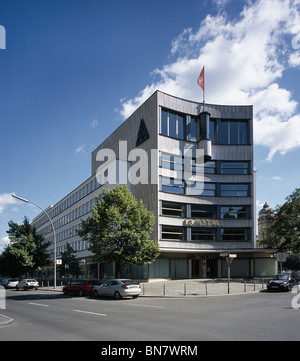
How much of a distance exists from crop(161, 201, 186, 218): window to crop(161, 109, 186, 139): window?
27.4 ft

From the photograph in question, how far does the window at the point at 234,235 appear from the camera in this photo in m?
43.9

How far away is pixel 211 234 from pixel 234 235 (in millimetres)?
3013

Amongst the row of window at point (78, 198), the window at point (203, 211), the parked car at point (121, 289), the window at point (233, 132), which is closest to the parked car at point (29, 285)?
the row of window at point (78, 198)

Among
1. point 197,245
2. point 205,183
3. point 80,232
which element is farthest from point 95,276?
point 80,232

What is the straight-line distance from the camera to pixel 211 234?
143 feet

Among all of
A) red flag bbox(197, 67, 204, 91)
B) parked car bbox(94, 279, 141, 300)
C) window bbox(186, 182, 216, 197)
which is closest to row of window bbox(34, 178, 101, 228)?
window bbox(186, 182, 216, 197)

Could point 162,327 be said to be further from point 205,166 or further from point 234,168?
point 234,168

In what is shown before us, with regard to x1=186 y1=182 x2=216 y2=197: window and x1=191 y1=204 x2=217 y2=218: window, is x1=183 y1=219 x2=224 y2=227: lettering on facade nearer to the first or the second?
x1=191 y1=204 x2=217 y2=218: window

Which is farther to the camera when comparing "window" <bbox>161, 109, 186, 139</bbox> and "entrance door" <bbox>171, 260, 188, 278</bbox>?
"window" <bbox>161, 109, 186, 139</bbox>

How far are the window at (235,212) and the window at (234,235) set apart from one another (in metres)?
1.62

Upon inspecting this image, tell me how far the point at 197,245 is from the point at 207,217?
12.5 feet

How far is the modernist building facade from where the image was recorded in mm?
41188

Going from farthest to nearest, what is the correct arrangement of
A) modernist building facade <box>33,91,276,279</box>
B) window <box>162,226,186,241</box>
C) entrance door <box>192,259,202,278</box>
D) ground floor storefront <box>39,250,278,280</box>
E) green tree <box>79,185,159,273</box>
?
entrance door <box>192,259,202,278</box> < ground floor storefront <box>39,250,278,280</box> < modernist building facade <box>33,91,276,279</box> < window <box>162,226,186,241</box> < green tree <box>79,185,159,273</box>

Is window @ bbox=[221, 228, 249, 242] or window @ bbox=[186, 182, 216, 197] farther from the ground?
window @ bbox=[186, 182, 216, 197]
